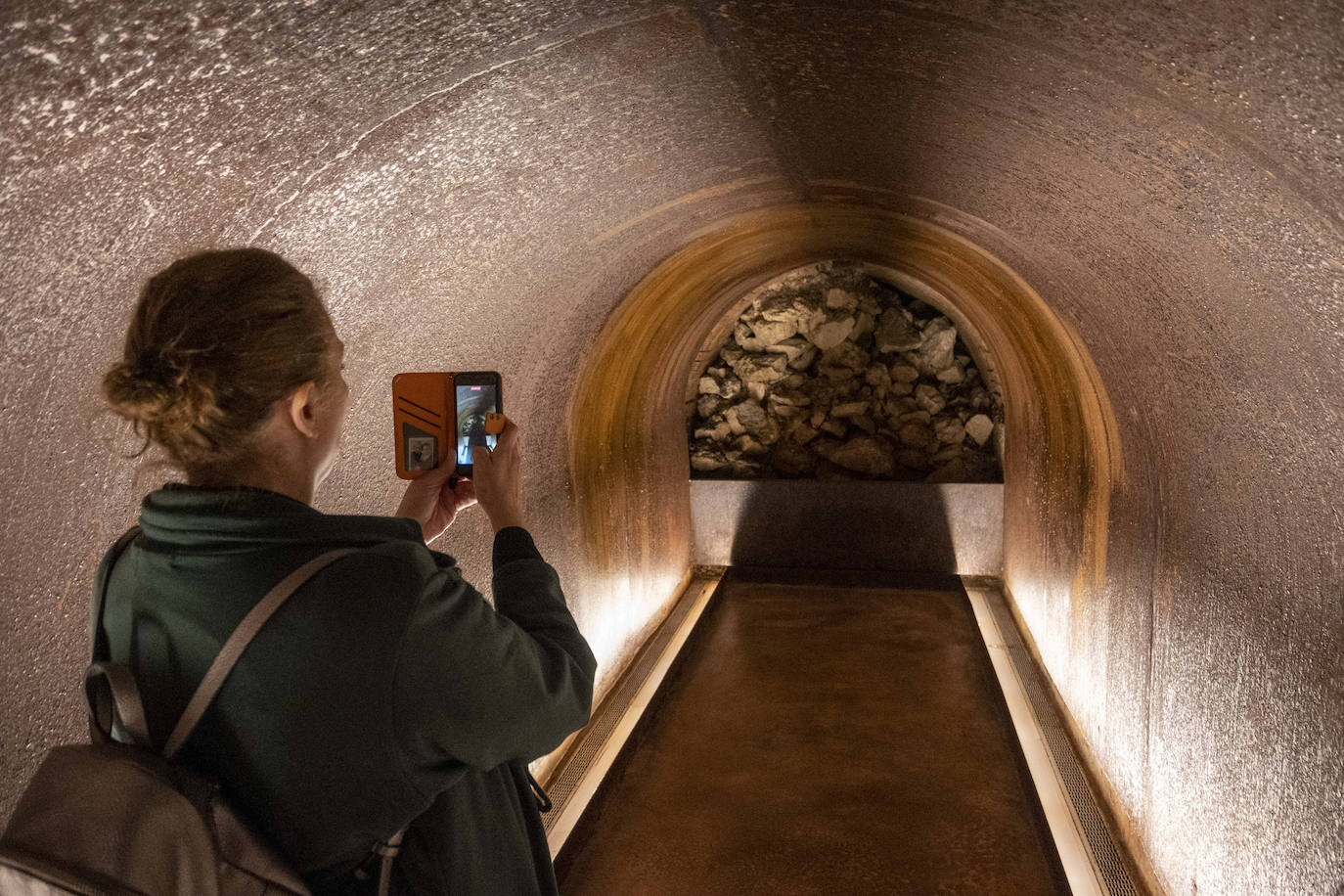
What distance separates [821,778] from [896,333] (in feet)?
14.2

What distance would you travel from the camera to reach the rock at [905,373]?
7.85 m

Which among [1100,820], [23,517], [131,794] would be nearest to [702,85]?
[23,517]

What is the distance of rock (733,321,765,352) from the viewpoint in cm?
812

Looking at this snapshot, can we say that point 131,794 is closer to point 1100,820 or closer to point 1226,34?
point 1226,34

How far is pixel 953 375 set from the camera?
308 inches

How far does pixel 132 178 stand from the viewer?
1.59 metres

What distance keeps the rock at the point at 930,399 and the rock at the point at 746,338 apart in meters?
1.35

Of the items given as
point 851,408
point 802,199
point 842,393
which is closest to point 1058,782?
point 802,199

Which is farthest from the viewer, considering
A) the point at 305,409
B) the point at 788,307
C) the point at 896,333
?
the point at 788,307

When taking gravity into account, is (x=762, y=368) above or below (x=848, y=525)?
above

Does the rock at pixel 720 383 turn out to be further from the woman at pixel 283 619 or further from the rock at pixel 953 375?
the woman at pixel 283 619

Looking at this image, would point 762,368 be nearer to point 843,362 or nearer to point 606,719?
point 843,362

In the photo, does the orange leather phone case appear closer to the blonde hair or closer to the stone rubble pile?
the blonde hair

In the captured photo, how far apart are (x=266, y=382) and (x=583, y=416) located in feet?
12.4
